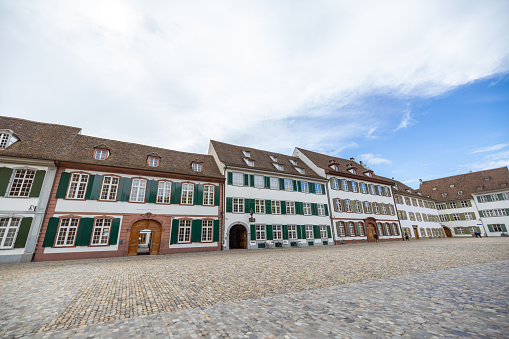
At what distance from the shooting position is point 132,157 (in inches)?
783

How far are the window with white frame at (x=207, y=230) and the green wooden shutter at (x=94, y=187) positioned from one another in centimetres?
843

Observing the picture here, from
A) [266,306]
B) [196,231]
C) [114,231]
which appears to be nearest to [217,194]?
[196,231]

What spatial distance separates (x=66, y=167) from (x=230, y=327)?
729 inches

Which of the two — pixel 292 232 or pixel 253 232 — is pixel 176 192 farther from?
pixel 292 232

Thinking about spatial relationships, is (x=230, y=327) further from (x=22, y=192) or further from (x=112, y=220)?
(x=22, y=192)

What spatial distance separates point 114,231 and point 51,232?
364 centimetres

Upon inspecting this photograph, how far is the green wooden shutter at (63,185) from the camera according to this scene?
15.8 m

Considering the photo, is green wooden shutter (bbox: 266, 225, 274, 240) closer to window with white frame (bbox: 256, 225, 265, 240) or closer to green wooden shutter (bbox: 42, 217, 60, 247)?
window with white frame (bbox: 256, 225, 265, 240)

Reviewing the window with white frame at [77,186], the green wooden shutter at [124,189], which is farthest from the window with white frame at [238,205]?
the window with white frame at [77,186]

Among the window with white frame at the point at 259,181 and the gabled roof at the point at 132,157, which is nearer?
the gabled roof at the point at 132,157

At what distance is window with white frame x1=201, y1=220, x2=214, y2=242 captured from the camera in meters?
19.7

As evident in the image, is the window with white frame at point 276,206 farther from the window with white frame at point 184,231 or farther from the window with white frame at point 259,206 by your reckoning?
the window with white frame at point 184,231

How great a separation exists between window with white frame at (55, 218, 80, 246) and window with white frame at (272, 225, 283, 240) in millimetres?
16381

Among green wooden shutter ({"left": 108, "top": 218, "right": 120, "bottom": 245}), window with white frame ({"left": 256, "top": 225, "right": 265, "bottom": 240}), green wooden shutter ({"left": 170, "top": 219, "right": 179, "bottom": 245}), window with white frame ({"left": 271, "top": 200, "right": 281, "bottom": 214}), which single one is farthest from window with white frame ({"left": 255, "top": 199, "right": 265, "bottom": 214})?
green wooden shutter ({"left": 108, "top": 218, "right": 120, "bottom": 245})
